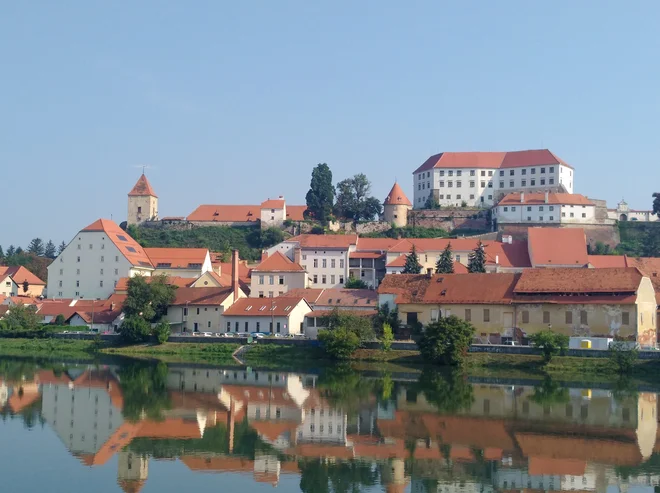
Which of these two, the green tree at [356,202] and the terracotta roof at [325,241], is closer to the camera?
the terracotta roof at [325,241]

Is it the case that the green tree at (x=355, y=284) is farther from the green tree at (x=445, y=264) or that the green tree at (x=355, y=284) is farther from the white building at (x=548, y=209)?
the white building at (x=548, y=209)

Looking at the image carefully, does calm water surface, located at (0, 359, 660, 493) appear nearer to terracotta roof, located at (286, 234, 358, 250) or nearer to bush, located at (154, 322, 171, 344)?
bush, located at (154, 322, 171, 344)

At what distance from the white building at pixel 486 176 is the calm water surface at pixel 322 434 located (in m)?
52.0

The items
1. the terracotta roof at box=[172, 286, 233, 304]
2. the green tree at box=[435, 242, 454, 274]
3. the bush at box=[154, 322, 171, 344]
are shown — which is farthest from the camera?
the green tree at box=[435, 242, 454, 274]

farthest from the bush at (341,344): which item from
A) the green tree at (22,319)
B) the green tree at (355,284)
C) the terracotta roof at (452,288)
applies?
the green tree at (22,319)

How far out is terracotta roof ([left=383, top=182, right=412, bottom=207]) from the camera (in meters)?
90.4

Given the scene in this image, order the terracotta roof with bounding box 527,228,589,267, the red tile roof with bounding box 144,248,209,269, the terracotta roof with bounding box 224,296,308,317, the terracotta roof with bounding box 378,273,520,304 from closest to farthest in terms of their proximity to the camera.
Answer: the terracotta roof with bounding box 378,273,520,304, the terracotta roof with bounding box 224,296,308,317, the terracotta roof with bounding box 527,228,589,267, the red tile roof with bounding box 144,248,209,269

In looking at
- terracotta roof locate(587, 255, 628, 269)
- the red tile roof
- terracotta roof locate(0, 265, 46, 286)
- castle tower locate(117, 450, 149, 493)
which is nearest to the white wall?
the red tile roof

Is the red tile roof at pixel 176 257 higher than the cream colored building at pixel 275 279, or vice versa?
the red tile roof at pixel 176 257

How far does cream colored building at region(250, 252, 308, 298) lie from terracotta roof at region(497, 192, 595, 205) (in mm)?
26519

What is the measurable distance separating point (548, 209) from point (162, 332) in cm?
4317

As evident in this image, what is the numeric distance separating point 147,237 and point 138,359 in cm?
4024

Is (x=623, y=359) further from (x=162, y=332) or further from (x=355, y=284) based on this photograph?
(x=355, y=284)

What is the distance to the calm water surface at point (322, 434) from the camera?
24312 mm
